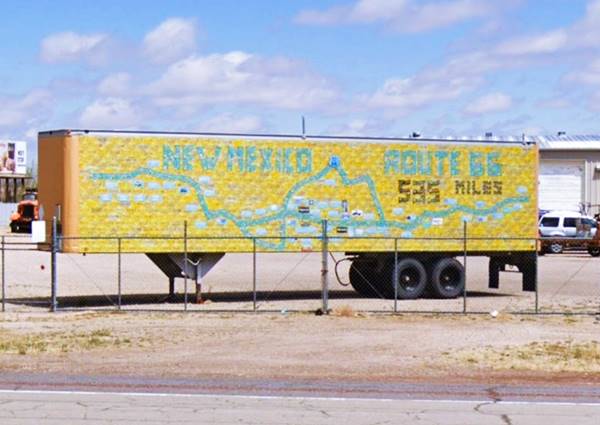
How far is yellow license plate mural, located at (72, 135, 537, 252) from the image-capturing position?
→ 26.6m

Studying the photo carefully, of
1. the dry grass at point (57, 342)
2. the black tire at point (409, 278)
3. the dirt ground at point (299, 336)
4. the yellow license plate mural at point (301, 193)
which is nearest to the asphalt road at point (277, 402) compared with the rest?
the dirt ground at point (299, 336)

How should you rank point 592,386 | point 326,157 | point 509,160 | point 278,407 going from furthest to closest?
point 509,160 < point 326,157 < point 592,386 < point 278,407

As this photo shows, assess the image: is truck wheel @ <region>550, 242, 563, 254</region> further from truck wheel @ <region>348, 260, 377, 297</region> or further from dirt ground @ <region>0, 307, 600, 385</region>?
dirt ground @ <region>0, 307, 600, 385</region>

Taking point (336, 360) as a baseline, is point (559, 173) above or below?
above

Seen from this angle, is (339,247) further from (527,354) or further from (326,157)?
(527,354)

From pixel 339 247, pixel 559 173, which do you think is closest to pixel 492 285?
pixel 339 247

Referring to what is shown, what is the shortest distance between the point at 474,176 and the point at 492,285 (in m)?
3.57

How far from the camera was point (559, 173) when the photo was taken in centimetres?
7700

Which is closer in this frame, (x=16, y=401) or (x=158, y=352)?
(x=16, y=401)

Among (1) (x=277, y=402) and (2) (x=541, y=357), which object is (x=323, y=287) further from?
(1) (x=277, y=402)

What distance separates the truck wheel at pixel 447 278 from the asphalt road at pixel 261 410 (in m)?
16.2

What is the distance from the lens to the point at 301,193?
1107 inches

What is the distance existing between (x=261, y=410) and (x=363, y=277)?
1829 centimetres

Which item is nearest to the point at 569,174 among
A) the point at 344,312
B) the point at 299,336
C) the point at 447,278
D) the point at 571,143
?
the point at 571,143
